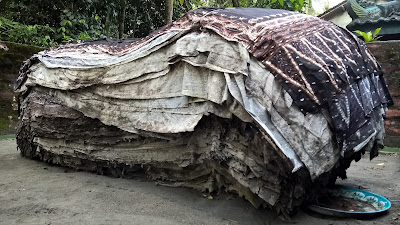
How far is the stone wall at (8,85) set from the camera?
5504 millimetres

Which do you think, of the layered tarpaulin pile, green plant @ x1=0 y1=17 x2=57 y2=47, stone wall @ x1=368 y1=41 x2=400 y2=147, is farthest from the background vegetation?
the layered tarpaulin pile

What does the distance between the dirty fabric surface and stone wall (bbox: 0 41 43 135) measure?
3.38 m

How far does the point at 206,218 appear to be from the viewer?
2072 mm

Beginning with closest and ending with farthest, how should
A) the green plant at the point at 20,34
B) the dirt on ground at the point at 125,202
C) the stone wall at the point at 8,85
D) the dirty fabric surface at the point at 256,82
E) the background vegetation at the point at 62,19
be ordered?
the dirty fabric surface at the point at 256,82 < the dirt on ground at the point at 125,202 < the stone wall at the point at 8,85 < the green plant at the point at 20,34 < the background vegetation at the point at 62,19

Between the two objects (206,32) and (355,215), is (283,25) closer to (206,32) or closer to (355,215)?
(206,32)

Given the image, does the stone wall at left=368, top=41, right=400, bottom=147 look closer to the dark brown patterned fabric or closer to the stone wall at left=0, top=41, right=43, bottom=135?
the dark brown patterned fabric

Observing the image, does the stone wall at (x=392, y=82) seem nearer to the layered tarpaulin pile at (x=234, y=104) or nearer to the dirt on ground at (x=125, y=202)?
the dirt on ground at (x=125, y=202)

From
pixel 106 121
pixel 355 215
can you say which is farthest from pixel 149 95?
pixel 355 215

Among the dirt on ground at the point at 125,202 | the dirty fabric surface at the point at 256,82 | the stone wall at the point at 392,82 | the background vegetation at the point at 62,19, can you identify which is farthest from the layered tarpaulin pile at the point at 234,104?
the background vegetation at the point at 62,19

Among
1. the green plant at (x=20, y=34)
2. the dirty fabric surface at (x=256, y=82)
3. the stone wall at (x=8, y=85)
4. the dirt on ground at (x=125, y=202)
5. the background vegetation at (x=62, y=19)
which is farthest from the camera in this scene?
the background vegetation at (x=62, y=19)

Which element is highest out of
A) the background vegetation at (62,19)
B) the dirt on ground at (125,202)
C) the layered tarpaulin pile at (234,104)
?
the background vegetation at (62,19)

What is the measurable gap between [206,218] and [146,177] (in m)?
0.90

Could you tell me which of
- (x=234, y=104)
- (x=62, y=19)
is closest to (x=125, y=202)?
(x=234, y=104)

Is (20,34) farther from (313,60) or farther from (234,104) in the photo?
(313,60)
